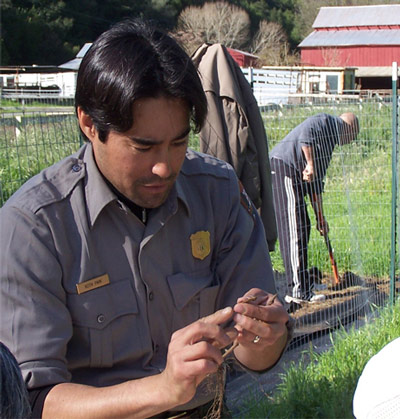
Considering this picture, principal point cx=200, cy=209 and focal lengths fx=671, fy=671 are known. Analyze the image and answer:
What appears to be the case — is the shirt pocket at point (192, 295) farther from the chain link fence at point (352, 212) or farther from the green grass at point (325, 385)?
the chain link fence at point (352, 212)

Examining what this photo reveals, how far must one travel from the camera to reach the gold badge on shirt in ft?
6.36

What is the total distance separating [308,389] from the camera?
12.0 ft

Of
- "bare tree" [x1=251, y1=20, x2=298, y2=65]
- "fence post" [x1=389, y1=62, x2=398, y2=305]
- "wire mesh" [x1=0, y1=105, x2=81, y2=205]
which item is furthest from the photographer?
"bare tree" [x1=251, y1=20, x2=298, y2=65]

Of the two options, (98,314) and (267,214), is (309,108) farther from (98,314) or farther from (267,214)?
(98,314)

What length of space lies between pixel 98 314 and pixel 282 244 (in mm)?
4199

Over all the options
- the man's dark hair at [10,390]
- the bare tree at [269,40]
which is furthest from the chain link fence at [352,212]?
the bare tree at [269,40]

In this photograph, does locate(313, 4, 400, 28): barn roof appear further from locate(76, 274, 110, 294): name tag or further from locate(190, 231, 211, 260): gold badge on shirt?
locate(76, 274, 110, 294): name tag

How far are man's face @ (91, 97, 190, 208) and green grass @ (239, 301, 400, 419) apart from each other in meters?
2.06

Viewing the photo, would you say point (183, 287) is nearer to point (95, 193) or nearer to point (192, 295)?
point (192, 295)

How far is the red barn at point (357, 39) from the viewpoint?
194 feet

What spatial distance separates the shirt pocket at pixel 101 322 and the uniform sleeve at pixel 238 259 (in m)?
0.31

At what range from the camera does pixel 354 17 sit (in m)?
63.3

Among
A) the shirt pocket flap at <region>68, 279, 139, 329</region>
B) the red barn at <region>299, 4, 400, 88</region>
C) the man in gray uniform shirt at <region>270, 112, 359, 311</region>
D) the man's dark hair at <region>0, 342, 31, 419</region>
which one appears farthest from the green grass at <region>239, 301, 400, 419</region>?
the red barn at <region>299, 4, 400, 88</region>

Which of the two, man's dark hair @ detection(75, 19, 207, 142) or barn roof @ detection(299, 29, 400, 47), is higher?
barn roof @ detection(299, 29, 400, 47)
